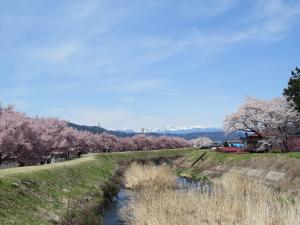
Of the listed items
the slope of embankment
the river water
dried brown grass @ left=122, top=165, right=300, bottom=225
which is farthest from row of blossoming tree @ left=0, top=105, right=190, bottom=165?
dried brown grass @ left=122, top=165, right=300, bottom=225

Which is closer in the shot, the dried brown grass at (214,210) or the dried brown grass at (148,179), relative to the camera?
the dried brown grass at (214,210)

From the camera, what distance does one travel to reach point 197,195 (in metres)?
19.4

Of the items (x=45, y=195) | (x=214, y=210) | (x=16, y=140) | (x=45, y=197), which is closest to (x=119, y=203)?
(x=45, y=195)

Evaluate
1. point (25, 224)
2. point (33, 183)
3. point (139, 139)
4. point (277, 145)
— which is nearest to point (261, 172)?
point (277, 145)

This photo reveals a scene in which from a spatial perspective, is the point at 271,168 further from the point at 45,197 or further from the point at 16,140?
the point at 45,197

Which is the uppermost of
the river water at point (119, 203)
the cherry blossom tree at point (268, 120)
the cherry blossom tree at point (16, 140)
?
the cherry blossom tree at point (268, 120)

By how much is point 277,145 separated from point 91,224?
169 ft

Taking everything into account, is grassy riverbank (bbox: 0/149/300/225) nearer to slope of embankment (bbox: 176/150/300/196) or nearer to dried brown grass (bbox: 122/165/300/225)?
dried brown grass (bbox: 122/165/300/225)

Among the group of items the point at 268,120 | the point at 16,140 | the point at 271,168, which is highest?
the point at 268,120

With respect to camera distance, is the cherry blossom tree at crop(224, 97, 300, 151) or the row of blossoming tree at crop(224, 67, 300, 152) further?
the cherry blossom tree at crop(224, 97, 300, 151)

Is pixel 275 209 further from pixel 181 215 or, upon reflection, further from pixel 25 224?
pixel 25 224

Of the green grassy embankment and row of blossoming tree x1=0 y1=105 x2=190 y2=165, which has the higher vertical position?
row of blossoming tree x1=0 y1=105 x2=190 y2=165

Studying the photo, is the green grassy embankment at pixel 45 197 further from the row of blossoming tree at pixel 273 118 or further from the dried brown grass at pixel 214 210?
the row of blossoming tree at pixel 273 118

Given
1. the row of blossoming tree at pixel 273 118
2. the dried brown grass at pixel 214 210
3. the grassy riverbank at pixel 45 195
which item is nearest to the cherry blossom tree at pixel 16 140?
the grassy riverbank at pixel 45 195
